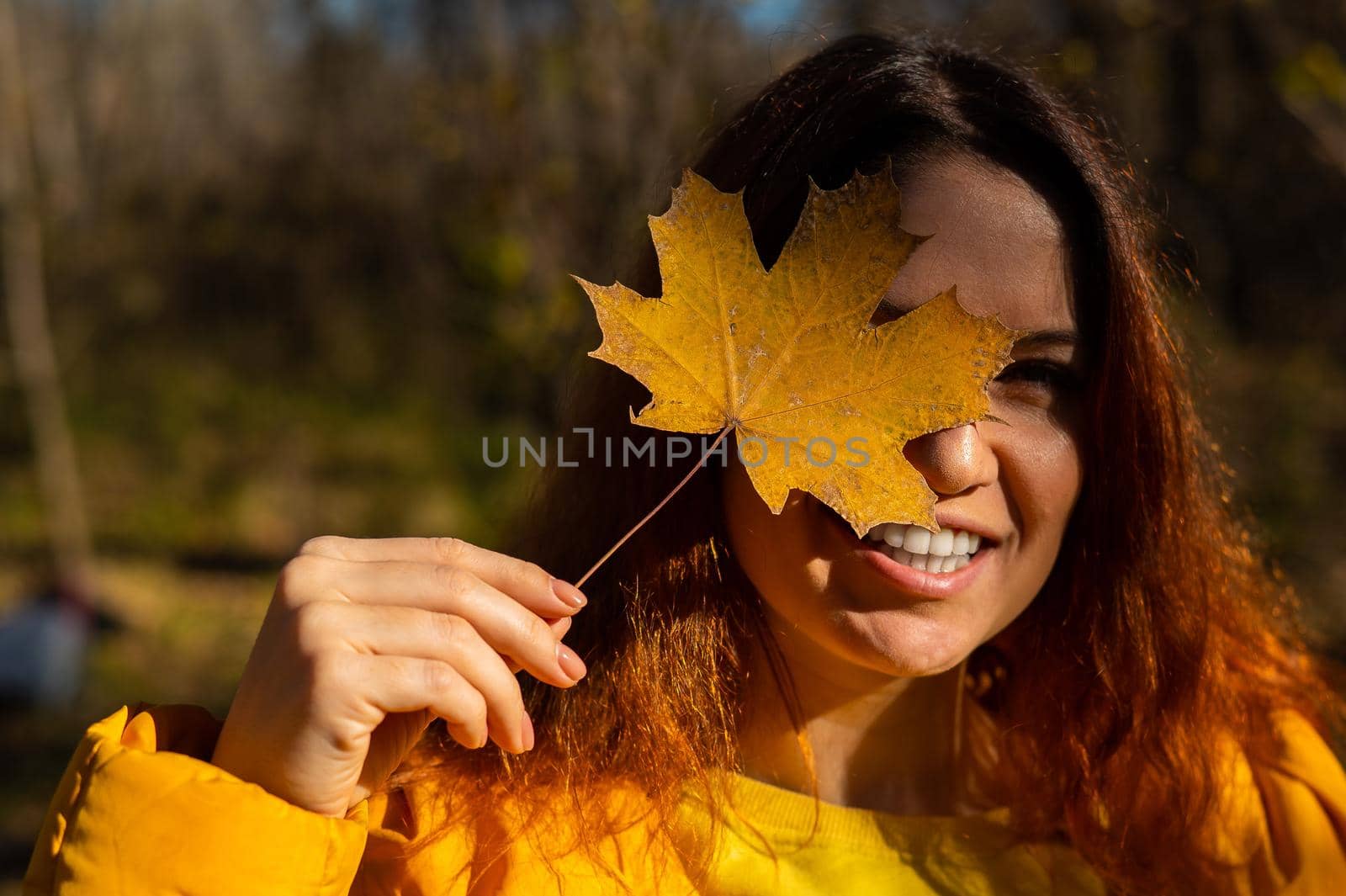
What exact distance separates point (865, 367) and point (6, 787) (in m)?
3.62

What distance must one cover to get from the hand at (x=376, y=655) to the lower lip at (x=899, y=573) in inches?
13.3

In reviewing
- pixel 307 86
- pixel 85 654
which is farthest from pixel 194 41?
pixel 85 654

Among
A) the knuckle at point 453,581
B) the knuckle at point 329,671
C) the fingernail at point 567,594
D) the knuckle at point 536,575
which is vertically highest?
the knuckle at point 536,575

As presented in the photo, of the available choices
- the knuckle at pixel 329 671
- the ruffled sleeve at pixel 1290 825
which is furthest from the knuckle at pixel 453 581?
the ruffled sleeve at pixel 1290 825

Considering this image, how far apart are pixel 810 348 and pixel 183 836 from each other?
0.71m

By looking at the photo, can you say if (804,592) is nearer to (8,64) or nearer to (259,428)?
(8,64)

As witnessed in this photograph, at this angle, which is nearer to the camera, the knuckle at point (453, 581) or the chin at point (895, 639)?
the knuckle at point (453, 581)

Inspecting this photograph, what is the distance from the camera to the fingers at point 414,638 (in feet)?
3.14

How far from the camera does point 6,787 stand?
11.8 feet

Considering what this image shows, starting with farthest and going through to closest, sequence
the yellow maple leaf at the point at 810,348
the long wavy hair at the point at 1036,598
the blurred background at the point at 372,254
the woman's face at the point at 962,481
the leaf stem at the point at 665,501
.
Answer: the blurred background at the point at 372,254
the long wavy hair at the point at 1036,598
the woman's face at the point at 962,481
the yellow maple leaf at the point at 810,348
the leaf stem at the point at 665,501

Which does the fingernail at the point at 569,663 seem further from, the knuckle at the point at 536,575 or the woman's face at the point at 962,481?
the woman's face at the point at 962,481

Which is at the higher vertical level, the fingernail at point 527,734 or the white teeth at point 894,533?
the white teeth at point 894,533

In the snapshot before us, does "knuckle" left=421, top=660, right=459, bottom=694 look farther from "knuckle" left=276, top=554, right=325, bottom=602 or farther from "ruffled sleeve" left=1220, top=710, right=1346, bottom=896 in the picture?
"ruffled sleeve" left=1220, top=710, right=1346, bottom=896

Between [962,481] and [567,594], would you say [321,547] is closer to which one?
[567,594]
